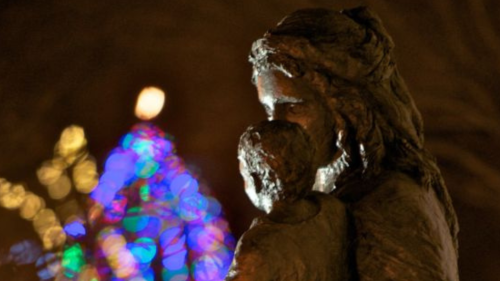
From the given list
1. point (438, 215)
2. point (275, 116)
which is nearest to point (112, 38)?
point (275, 116)

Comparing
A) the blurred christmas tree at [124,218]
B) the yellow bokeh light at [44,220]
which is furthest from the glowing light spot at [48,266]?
the yellow bokeh light at [44,220]

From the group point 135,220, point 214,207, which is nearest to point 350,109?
point 214,207

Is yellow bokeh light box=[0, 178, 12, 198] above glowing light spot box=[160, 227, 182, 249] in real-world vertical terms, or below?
above

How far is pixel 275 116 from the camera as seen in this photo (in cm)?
171

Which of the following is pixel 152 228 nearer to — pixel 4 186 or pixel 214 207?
pixel 4 186

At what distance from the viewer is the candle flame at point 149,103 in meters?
3.72

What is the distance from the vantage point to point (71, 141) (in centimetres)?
402

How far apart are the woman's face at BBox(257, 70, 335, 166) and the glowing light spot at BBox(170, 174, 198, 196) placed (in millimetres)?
2372

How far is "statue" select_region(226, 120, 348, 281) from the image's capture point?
1.29 m

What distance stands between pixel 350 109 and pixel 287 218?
0.34 meters

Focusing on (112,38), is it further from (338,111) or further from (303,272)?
(303,272)

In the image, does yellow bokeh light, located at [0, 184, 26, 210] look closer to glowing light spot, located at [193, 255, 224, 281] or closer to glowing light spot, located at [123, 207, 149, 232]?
glowing light spot, located at [123, 207, 149, 232]

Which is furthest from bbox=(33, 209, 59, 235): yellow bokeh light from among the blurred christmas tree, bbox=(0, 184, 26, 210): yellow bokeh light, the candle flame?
the candle flame

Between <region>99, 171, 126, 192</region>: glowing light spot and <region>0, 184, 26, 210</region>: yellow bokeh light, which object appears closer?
<region>0, 184, 26, 210</region>: yellow bokeh light
